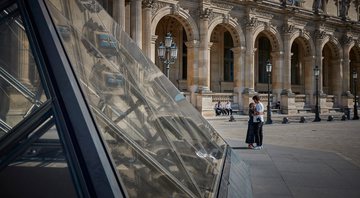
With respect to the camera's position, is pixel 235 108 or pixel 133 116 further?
pixel 235 108

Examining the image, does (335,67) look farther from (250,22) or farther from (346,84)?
(250,22)

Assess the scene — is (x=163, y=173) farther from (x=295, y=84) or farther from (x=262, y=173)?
(x=295, y=84)

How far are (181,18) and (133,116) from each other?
2182cm

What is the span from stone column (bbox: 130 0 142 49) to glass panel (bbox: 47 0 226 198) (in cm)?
1703

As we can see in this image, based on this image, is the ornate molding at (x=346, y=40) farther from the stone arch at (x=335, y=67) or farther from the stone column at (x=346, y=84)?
the stone arch at (x=335, y=67)

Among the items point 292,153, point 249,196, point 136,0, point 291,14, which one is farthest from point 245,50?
point 249,196

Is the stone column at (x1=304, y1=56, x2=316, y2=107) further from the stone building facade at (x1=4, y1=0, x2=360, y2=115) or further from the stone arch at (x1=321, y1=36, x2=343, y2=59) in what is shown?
the stone arch at (x1=321, y1=36, x2=343, y2=59)

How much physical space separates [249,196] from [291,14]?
29134 mm

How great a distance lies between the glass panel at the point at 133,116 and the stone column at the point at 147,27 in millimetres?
17691

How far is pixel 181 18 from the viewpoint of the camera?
23.2 meters

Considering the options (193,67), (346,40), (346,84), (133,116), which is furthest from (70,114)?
(346,84)

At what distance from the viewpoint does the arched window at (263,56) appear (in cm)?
3312

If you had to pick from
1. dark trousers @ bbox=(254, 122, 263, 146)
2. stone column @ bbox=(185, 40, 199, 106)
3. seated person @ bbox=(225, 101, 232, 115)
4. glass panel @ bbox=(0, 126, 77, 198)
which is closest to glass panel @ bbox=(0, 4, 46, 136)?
glass panel @ bbox=(0, 126, 77, 198)

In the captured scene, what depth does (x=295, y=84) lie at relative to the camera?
117 feet
